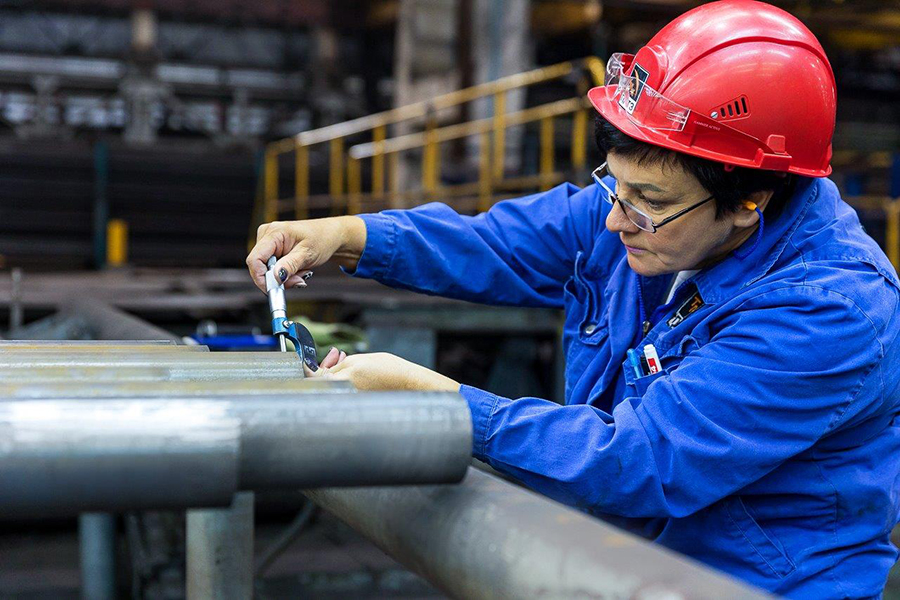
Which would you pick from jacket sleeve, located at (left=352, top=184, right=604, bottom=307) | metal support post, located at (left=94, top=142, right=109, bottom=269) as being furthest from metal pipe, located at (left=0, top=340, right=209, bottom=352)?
metal support post, located at (left=94, top=142, right=109, bottom=269)

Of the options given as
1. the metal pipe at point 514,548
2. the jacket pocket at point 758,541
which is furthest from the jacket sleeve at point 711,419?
the metal pipe at point 514,548

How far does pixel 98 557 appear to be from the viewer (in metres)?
2.87

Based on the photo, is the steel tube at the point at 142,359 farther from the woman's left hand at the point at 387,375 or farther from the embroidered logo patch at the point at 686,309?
the embroidered logo patch at the point at 686,309

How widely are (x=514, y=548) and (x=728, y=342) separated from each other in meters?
0.74

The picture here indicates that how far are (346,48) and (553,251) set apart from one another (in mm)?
15170

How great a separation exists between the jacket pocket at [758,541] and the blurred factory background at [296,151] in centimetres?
70

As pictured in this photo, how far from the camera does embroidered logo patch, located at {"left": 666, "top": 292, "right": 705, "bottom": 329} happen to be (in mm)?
1685

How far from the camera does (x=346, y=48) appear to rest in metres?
16.6

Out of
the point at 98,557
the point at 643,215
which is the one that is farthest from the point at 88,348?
the point at 98,557

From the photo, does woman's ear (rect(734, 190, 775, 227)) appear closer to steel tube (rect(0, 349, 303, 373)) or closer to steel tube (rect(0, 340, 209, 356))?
steel tube (rect(0, 349, 303, 373))

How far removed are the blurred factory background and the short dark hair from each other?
14 cm

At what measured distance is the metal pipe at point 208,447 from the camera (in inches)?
31.0

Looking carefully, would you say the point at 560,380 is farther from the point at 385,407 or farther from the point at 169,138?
the point at 169,138

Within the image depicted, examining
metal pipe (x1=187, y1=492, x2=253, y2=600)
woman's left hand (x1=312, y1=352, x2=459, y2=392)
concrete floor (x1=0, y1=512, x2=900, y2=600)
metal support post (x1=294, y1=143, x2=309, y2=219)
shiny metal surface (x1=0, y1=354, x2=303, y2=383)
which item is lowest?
concrete floor (x1=0, y1=512, x2=900, y2=600)
